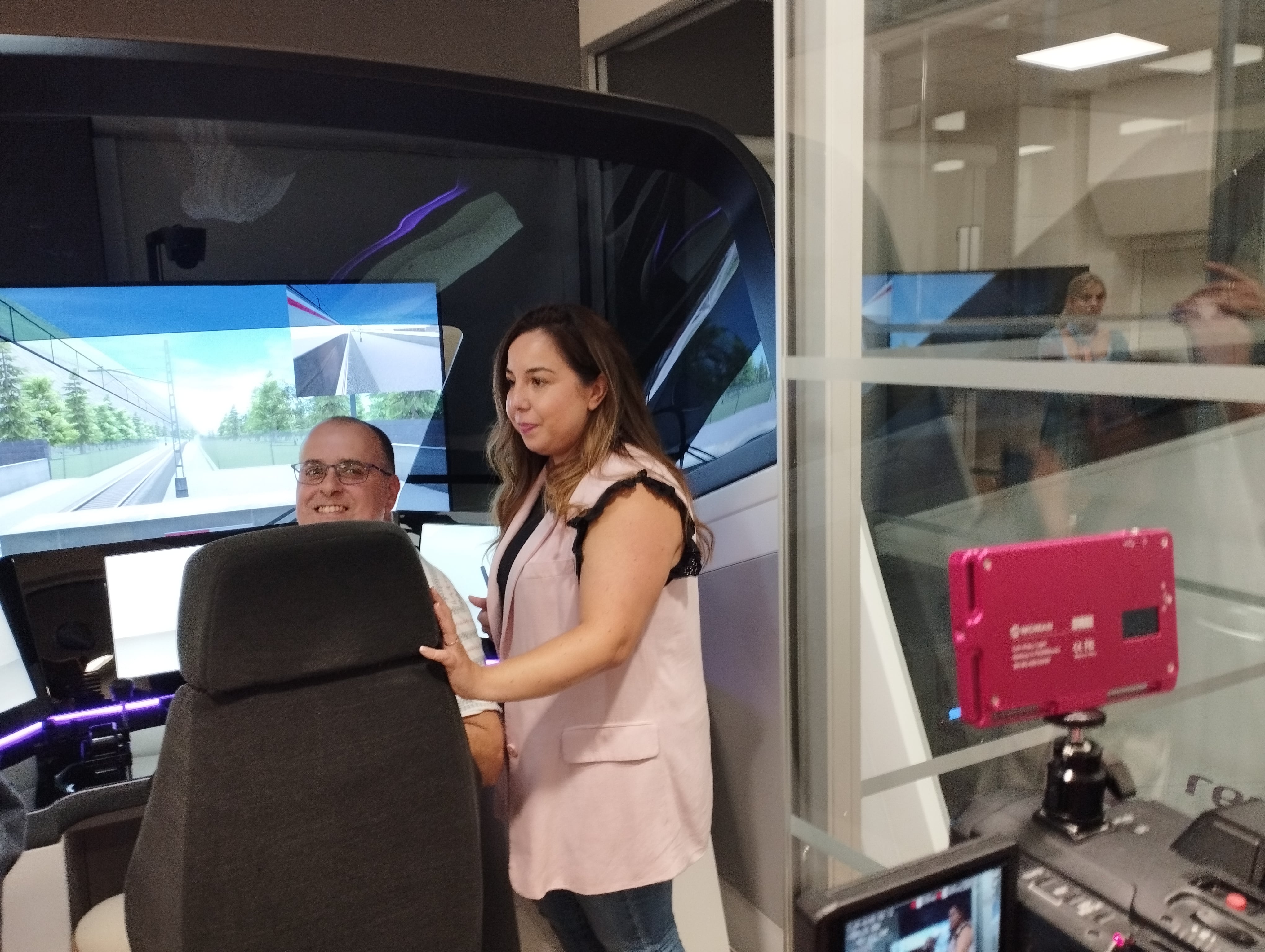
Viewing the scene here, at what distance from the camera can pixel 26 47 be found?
1671 millimetres

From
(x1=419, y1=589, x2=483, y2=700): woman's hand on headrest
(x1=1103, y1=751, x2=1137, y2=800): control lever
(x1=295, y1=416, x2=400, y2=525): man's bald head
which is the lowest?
(x1=419, y1=589, x2=483, y2=700): woman's hand on headrest

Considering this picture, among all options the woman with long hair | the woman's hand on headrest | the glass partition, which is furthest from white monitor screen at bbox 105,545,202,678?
A: the glass partition

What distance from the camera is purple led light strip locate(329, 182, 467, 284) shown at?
2859mm

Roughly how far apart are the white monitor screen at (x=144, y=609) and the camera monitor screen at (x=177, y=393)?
0.64 metres

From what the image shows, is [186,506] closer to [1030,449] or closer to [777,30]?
[777,30]

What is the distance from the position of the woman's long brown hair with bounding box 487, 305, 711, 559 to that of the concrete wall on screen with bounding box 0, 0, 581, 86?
0.82m

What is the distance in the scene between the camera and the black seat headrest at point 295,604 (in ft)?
3.38

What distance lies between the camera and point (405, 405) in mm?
2986

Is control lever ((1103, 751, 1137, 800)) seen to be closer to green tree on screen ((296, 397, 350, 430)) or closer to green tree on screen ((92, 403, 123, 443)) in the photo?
green tree on screen ((296, 397, 350, 430))

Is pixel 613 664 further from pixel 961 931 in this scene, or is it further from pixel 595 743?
pixel 961 931

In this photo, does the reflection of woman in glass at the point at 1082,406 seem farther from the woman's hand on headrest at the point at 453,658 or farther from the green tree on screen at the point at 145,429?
the green tree on screen at the point at 145,429

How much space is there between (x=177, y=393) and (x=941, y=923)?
256cm

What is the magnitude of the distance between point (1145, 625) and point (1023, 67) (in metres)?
0.98

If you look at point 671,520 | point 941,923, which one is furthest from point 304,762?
point 941,923
